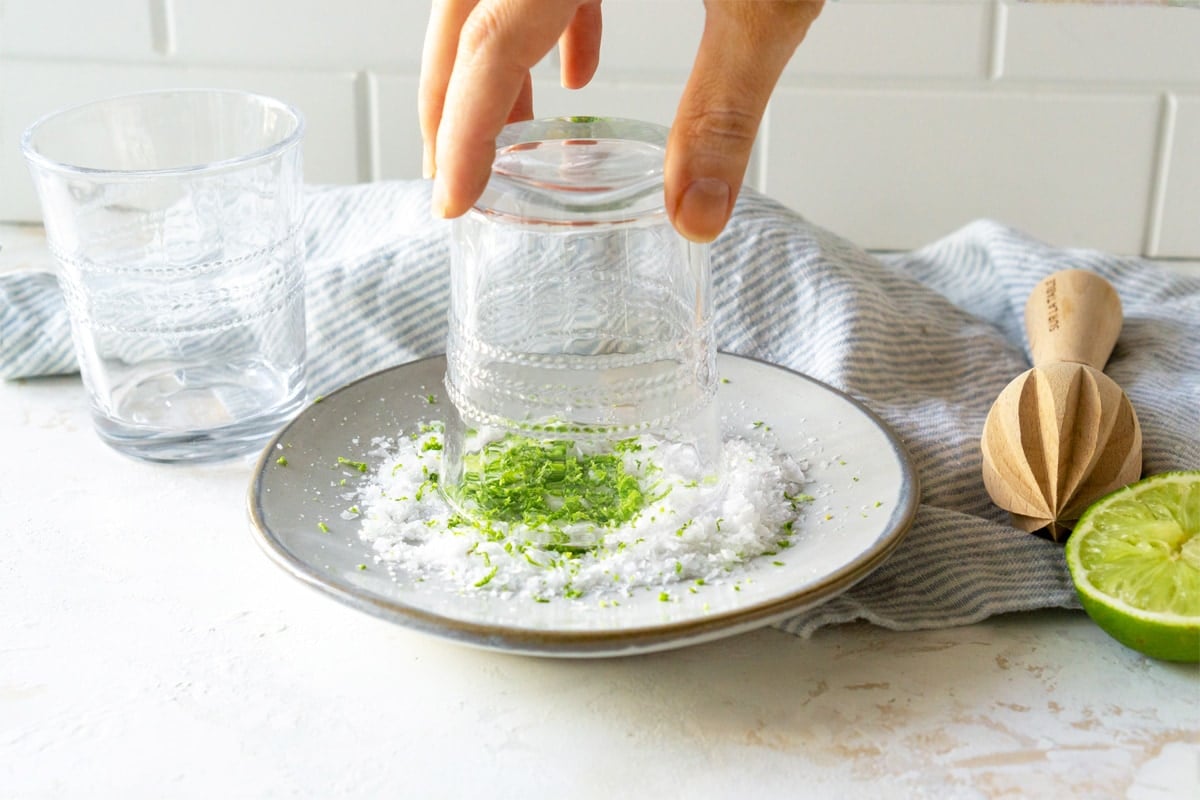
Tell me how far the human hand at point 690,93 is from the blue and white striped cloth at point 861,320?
0.22m

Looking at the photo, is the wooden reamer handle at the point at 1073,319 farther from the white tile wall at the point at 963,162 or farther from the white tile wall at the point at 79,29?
the white tile wall at the point at 79,29

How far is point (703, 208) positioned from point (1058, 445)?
0.75ft

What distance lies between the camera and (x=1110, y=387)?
2.19 feet

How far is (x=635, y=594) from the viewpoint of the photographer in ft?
1.87

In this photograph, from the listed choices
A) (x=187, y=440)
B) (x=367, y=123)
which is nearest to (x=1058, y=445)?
(x=187, y=440)

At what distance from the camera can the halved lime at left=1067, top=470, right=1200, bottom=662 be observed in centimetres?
55

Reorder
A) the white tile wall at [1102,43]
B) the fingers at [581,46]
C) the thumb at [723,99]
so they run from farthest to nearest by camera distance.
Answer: the white tile wall at [1102,43], the fingers at [581,46], the thumb at [723,99]

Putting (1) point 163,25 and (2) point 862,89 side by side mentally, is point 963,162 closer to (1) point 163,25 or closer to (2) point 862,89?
(2) point 862,89

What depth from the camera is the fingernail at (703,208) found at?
1.72 feet

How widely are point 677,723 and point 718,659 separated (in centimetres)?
5

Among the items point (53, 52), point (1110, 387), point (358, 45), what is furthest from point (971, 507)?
point (53, 52)

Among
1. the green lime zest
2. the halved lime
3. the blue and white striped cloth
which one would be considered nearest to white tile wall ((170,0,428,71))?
the blue and white striped cloth

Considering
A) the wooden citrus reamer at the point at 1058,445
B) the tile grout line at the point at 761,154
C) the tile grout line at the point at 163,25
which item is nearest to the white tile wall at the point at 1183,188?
the tile grout line at the point at 761,154

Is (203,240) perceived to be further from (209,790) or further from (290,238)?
(209,790)
